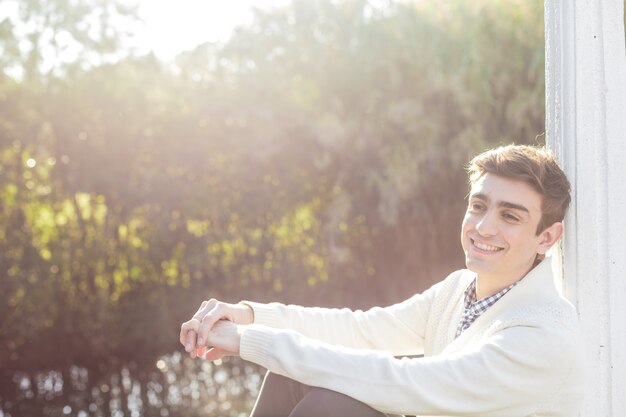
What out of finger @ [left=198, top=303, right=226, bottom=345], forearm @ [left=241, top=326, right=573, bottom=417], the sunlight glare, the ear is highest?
the sunlight glare

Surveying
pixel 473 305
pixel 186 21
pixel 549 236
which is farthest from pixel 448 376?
pixel 186 21

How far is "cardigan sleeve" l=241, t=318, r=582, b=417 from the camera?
66.1 inches

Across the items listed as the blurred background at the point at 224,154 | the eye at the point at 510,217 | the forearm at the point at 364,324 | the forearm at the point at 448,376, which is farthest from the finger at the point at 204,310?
the blurred background at the point at 224,154

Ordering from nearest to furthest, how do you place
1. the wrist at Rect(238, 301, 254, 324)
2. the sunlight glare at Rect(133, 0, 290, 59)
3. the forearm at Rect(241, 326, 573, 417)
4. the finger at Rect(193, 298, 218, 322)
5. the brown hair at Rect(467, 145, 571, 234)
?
the forearm at Rect(241, 326, 573, 417) < the brown hair at Rect(467, 145, 571, 234) < the finger at Rect(193, 298, 218, 322) < the wrist at Rect(238, 301, 254, 324) < the sunlight glare at Rect(133, 0, 290, 59)

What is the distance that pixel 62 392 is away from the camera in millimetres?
5836

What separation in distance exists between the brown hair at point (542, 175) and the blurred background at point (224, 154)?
459 cm

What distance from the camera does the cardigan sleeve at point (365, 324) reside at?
7.38ft

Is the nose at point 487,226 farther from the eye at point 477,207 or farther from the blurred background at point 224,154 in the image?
the blurred background at point 224,154

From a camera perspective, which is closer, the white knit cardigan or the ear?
the white knit cardigan

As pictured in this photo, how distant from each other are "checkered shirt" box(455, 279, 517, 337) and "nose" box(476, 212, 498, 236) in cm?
14

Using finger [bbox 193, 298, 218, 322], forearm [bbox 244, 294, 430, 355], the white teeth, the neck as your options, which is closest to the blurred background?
forearm [bbox 244, 294, 430, 355]

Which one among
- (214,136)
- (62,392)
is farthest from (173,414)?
(214,136)

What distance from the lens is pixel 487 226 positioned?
187cm

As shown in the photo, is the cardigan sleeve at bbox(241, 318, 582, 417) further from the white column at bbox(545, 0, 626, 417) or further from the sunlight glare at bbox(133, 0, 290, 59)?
the sunlight glare at bbox(133, 0, 290, 59)
